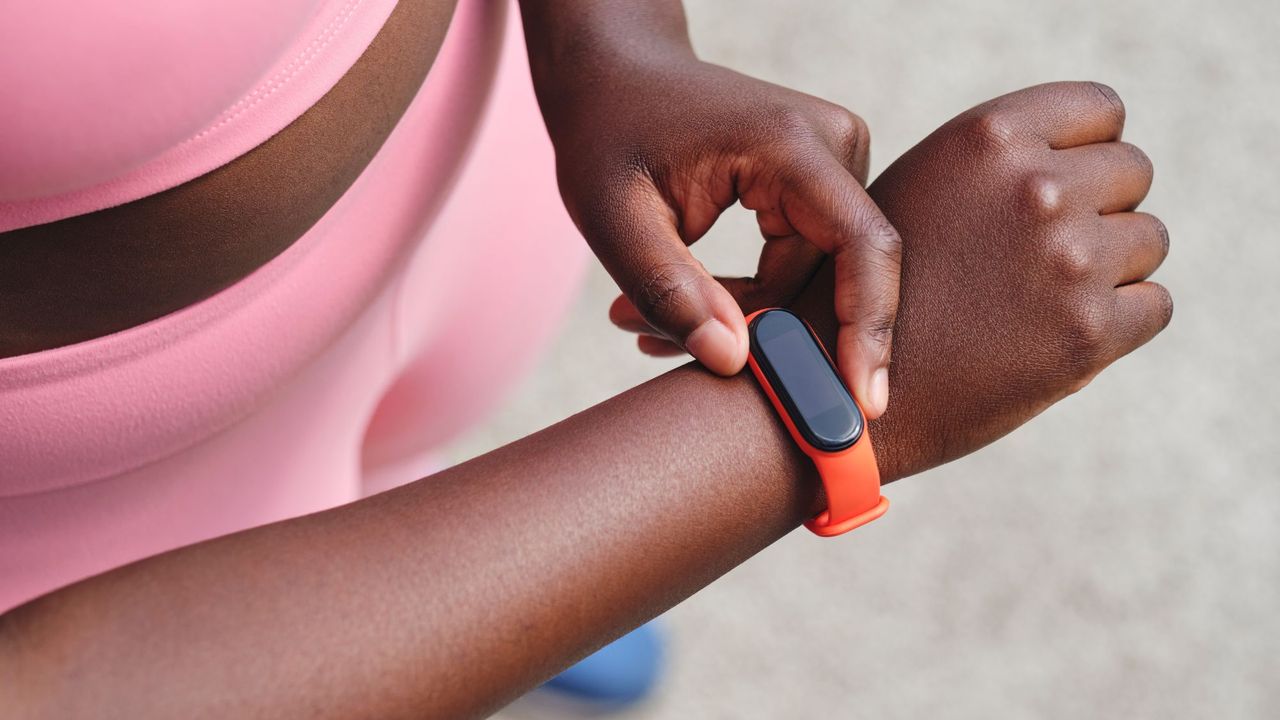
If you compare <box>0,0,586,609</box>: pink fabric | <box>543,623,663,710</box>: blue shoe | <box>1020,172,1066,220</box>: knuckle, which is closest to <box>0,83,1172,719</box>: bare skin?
<box>1020,172,1066,220</box>: knuckle

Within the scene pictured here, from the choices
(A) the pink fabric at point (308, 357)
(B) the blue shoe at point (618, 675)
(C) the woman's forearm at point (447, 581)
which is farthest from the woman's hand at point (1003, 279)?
(B) the blue shoe at point (618, 675)

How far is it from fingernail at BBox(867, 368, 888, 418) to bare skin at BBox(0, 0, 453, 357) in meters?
0.36

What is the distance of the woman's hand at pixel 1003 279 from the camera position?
773mm

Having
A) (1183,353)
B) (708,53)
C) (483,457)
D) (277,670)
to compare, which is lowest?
(277,670)

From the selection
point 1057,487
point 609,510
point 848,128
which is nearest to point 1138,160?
point 848,128

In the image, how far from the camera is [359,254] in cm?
79

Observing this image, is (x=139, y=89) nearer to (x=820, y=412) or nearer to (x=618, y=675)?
(x=820, y=412)

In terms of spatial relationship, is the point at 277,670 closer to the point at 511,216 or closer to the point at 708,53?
the point at 511,216

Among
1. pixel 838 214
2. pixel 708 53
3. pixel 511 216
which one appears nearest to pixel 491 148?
pixel 511 216

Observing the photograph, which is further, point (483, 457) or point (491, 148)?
point (491, 148)

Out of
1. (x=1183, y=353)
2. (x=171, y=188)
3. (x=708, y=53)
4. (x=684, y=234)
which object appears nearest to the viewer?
(x=171, y=188)

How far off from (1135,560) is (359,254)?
1307mm

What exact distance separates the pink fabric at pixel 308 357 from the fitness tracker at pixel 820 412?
0.91ft

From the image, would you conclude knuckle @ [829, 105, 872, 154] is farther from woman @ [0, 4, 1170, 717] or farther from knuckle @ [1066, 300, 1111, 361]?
knuckle @ [1066, 300, 1111, 361]
